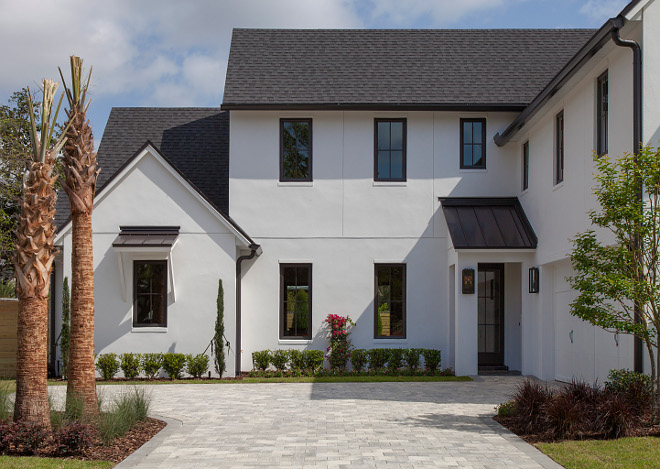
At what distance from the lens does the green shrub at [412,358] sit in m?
17.6

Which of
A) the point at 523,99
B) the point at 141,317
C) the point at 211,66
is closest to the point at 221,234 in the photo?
the point at 141,317

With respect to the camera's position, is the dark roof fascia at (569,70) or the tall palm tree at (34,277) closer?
the tall palm tree at (34,277)

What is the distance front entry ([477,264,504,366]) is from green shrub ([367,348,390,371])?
8.62 feet

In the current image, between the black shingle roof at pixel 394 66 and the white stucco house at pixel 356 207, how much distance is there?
0.06 meters

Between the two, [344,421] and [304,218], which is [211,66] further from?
[344,421]

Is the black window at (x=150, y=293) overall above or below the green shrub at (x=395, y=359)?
above

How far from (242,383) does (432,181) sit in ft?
22.9

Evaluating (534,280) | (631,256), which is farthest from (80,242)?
(534,280)

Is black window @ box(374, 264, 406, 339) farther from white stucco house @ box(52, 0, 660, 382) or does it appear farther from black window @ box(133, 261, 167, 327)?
black window @ box(133, 261, 167, 327)

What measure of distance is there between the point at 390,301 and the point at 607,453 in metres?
10.3

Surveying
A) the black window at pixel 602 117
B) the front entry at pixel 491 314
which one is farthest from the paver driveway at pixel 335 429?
the black window at pixel 602 117

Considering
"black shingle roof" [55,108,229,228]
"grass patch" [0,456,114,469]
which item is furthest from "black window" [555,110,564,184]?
"grass patch" [0,456,114,469]

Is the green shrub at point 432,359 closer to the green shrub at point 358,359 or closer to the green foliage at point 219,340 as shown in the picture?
the green shrub at point 358,359

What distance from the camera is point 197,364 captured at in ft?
55.0
